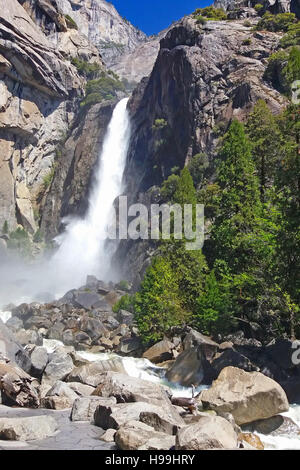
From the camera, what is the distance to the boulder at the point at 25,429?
9.20 meters

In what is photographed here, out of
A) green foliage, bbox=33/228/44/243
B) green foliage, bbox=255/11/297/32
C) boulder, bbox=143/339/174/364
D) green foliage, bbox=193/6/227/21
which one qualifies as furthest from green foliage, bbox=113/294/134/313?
green foliage, bbox=193/6/227/21

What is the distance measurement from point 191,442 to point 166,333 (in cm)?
2324

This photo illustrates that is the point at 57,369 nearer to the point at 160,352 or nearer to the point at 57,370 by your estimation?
the point at 57,370

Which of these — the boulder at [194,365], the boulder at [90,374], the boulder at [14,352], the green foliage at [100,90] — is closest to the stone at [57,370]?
the boulder at [90,374]

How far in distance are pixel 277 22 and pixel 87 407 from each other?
67961 mm

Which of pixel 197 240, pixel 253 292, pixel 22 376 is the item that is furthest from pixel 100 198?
pixel 22 376

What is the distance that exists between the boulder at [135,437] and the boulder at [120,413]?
860mm

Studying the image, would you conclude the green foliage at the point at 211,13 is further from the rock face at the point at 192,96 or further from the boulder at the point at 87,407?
the boulder at the point at 87,407

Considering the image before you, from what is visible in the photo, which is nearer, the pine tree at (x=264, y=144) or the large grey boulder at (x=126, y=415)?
the large grey boulder at (x=126, y=415)

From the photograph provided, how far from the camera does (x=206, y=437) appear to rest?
26.1 feet

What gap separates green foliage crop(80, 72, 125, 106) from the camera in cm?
9206

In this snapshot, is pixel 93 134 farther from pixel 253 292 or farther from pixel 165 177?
pixel 253 292

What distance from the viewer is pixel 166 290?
31688 mm

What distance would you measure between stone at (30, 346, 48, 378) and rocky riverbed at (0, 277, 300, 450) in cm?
5
